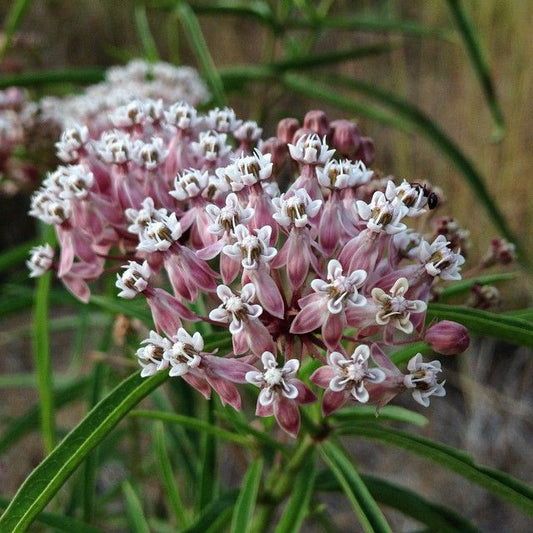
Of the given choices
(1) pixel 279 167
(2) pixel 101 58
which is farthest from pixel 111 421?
(2) pixel 101 58

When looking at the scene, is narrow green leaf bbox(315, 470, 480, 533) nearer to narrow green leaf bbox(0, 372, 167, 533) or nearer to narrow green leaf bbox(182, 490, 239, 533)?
narrow green leaf bbox(182, 490, 239, 533)

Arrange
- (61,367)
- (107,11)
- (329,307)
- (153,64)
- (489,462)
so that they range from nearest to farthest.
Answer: (329,307) < (153,64) < (489,462) < (61,367) < (107,11)

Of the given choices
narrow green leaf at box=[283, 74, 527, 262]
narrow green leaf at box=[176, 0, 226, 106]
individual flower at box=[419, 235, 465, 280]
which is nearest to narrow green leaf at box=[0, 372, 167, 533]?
individual flower at box=[419, 235, 465, 280]

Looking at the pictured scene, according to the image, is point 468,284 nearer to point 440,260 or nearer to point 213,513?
point 440,260

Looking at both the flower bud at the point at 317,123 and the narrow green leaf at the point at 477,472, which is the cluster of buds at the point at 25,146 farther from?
the narrow green leaf at the point at 477,472

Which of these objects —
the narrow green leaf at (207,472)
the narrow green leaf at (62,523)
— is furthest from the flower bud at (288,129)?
the narrow green leaf at (62,523)

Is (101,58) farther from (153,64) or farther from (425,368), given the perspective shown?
(425,368)

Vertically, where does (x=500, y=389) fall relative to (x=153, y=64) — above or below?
above
